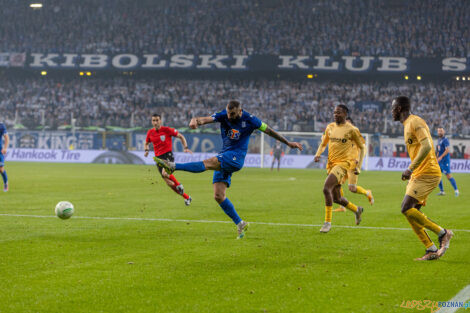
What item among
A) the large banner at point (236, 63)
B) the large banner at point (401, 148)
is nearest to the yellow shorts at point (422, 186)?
the large banner at point (401, 148)

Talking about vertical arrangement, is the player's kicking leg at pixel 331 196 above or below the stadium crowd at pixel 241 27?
below

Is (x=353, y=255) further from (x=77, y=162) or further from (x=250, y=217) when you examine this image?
(x=77, y=162)

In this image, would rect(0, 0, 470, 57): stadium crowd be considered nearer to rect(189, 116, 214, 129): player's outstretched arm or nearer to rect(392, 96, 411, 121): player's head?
rect(189, 116, 214, 129): player's outstretched arm

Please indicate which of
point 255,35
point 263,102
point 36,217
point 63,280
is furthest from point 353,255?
point 255,35

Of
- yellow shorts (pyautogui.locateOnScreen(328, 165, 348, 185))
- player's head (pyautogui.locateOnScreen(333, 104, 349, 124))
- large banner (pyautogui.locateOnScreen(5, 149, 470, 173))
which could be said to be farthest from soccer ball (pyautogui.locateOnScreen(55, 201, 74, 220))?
large banner (pyautogui.locateOnScreen(5, 149, 470, 173))

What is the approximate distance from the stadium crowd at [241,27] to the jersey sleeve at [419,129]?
50636 millimetres

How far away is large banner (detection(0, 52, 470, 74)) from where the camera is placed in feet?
184

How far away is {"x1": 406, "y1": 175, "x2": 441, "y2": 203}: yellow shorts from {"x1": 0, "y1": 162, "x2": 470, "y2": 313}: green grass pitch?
0.89 metres

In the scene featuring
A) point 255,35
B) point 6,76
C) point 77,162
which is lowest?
point 77,162

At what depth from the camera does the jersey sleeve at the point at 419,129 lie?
27.9 ft

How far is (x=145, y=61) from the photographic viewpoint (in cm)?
6009

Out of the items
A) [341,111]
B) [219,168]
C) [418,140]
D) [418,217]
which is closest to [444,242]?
[418,217]

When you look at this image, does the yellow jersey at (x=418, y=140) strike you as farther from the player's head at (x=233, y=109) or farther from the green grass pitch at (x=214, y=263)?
the player's head at (x=233, y=109)

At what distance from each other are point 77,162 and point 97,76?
17.5m
